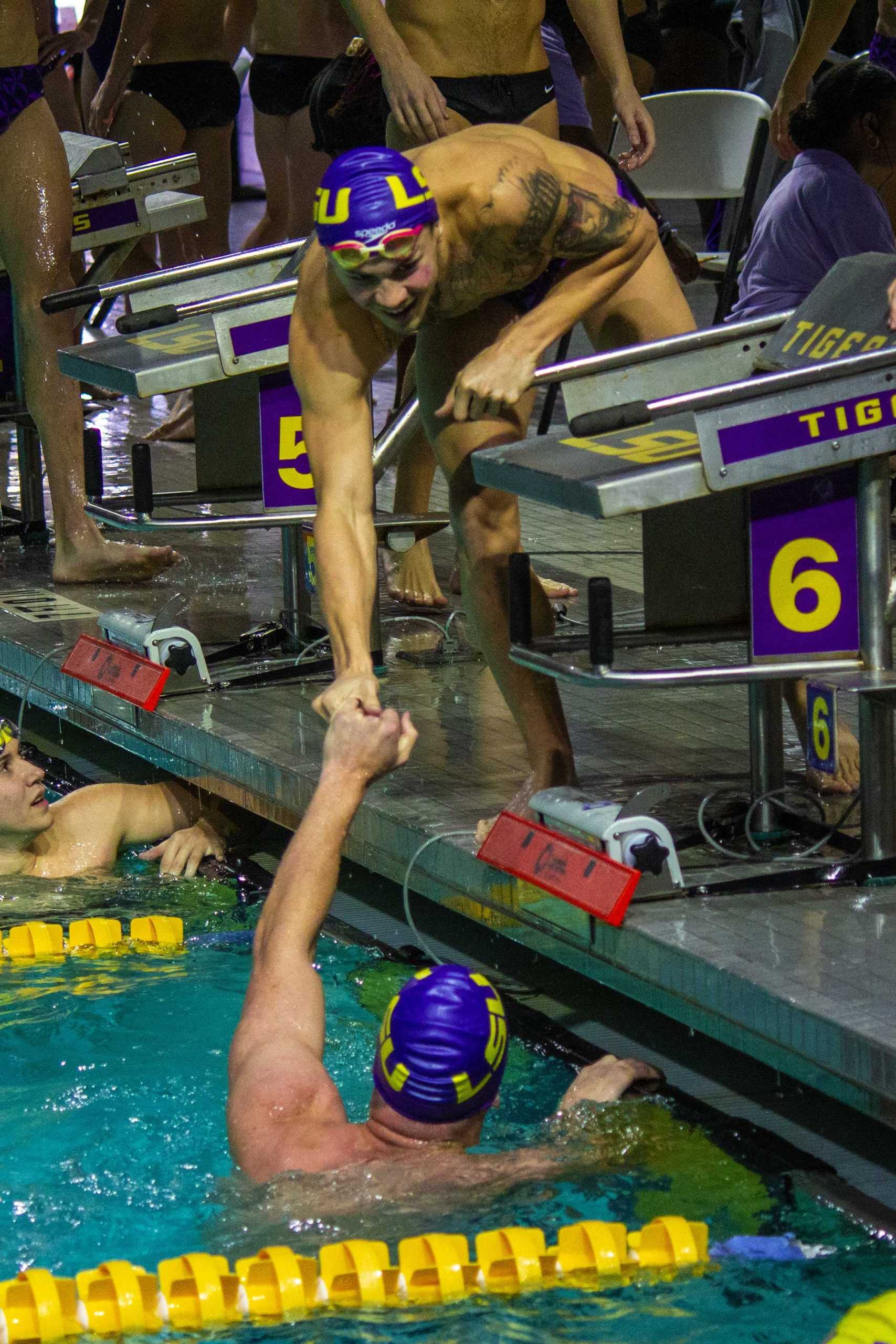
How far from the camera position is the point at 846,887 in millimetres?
2957

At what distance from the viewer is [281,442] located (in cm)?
429

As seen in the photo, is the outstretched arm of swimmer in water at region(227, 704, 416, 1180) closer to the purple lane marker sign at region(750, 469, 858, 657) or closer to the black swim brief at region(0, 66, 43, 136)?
the purple lane marker sign at region(750, 469, 858, 657)

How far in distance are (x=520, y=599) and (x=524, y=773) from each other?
83 cm

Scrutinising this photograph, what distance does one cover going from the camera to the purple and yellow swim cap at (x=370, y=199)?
2.65 m

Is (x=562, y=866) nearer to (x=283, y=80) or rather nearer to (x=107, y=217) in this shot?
(x=107, y=217)

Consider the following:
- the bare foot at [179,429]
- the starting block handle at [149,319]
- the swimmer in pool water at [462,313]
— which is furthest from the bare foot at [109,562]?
the swimmer in pool water at [462,313]

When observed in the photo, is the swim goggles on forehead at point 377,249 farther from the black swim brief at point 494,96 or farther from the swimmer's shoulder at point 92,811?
the swimmer's shoulder at point 92,811

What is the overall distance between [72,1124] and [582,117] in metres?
3.13

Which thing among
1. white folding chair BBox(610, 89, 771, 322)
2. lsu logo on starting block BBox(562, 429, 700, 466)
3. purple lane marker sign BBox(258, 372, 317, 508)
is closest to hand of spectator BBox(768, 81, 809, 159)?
white folding chair BBox(610, 89, 771, 322)

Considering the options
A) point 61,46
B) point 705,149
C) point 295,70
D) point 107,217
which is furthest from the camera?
point 295,70

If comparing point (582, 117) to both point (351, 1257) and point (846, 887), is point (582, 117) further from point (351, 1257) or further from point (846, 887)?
point (351, 1257)

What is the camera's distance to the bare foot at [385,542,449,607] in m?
4.89

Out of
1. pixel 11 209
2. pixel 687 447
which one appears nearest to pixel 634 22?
pixel 11 209

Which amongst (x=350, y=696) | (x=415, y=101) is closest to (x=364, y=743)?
(x=350, y=696)
